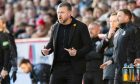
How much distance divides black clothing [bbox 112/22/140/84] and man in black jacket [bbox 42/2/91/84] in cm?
59

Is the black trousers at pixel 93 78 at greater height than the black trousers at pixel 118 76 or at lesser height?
lesser

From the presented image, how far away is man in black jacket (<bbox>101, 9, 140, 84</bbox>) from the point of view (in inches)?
452

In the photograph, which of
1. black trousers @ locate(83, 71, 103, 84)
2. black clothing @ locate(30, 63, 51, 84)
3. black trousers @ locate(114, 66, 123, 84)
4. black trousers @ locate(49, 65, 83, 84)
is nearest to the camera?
black trousers @ locate(49, 65, 83, 84)

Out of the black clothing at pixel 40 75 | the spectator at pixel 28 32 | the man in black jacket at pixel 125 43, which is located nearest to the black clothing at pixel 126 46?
the man in black jacket at pixel 125 43

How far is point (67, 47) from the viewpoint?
37.1 feet

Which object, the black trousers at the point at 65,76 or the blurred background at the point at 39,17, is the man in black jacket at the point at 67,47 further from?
the blurred background at the point at 39,17

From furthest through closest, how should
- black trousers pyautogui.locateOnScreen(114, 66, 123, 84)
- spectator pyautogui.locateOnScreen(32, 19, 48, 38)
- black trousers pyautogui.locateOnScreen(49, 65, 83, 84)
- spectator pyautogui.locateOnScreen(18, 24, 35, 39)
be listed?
1. spectator pyautogui.locateOnScreen(18, 24, 35, 39)
2. spectator pyautogui.locateOnScreen(32, 19, 48, 38)
3. black trousers pyautogui.locateOnScreen(114, 66, 123, 84)
4. black trousers pyautogui.locateOnScreen(49, 65, 83, 84)

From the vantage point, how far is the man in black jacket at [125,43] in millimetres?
11469

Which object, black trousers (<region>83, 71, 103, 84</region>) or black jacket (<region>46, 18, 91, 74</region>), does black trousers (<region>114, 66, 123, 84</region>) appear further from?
black trousers (<region>83, 71, 103, 84</region>)

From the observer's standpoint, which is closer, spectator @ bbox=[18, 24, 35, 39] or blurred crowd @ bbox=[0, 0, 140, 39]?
blurred crowd @ bbox=[0, 0, 140, 39]

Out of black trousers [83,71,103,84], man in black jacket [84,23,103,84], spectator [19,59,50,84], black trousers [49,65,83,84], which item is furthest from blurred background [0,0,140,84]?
black trousers [49,65,83,84]

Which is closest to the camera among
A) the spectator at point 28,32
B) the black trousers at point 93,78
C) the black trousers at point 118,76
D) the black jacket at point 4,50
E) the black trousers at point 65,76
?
the black trousers at point 65,76

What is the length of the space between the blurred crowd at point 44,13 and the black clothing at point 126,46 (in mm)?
3427

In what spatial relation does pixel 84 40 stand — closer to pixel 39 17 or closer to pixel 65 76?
pixel 65 76
